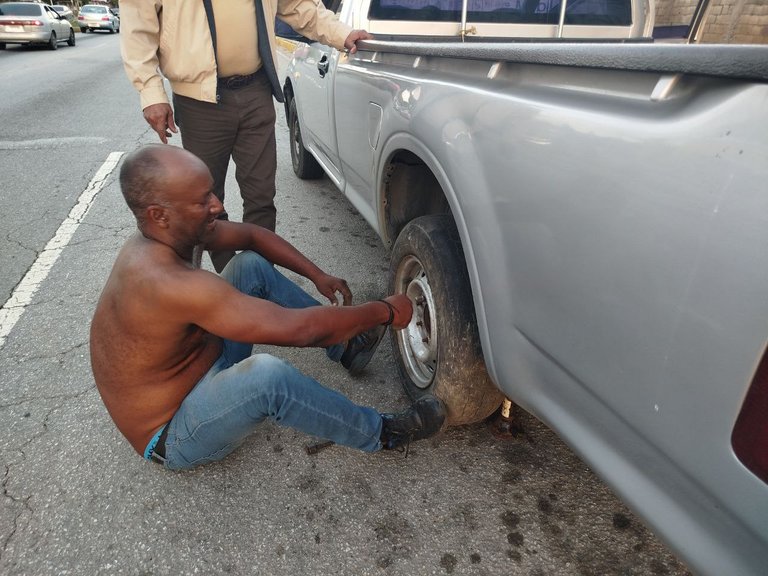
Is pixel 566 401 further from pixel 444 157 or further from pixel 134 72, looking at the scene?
pixel 134 72

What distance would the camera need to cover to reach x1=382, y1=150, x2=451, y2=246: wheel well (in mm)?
2365

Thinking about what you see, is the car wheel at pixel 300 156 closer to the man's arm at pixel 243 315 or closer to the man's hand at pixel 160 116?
the man's hand at pixel 160 116

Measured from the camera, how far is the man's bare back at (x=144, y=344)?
1.52 metres

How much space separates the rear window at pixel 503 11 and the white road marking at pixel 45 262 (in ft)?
8.31

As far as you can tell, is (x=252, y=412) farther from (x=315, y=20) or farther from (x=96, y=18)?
(x=96, y=18)

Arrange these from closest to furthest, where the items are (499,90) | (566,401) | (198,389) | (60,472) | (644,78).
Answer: (644,78)
(566,401)
(499,90)
(198,389)
(60,472)

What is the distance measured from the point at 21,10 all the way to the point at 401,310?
22114mm

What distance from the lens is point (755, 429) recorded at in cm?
86

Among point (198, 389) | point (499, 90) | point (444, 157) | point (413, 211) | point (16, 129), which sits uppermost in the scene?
point (499, 90)

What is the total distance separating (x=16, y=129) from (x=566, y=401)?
27.3ft

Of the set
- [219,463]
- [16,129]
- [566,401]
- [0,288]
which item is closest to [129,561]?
[219,463]

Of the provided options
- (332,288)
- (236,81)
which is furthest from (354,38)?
(332,288)

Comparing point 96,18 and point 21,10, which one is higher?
point 21,10

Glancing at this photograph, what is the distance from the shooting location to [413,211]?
2529mm
